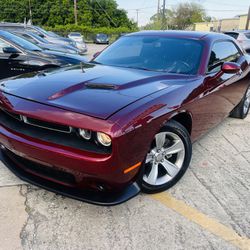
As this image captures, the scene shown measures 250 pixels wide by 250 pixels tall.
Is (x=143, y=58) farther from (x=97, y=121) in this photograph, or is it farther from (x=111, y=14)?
(x=111, y=14)

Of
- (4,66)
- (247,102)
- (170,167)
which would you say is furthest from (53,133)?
(4,66)

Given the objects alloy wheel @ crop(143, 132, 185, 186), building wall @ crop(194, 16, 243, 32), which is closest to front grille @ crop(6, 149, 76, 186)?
alloy wheel @ crop(143, 132, 185, 186)

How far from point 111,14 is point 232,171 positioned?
66048mm

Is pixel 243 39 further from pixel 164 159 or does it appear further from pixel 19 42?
pixel 164 159

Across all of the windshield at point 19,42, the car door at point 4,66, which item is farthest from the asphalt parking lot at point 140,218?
the windshield at point 19,42

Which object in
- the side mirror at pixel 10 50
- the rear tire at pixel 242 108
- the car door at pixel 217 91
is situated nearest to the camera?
the car door at pixel 217 91

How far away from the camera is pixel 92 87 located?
9.19 feet

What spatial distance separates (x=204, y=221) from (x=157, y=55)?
203 centimetres

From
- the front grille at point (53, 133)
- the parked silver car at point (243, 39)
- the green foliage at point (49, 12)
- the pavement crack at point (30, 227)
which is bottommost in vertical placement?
the green foliage at point (49, 12)

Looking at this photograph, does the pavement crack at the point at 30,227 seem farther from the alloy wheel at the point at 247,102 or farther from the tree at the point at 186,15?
the tree at the point at 186,15

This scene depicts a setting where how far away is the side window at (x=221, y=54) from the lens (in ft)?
12.5

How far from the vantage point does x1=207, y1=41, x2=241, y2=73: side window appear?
149 inches

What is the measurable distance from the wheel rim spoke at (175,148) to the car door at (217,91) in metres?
0.41

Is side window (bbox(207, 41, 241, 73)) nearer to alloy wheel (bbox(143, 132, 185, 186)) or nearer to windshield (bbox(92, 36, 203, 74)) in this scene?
windshield (bbox(92, 36, 203, 74))
